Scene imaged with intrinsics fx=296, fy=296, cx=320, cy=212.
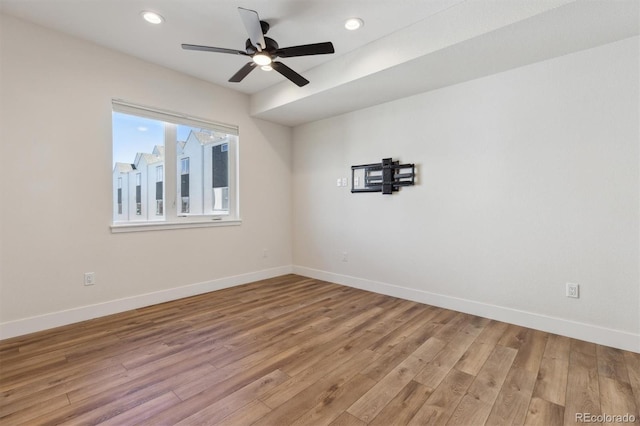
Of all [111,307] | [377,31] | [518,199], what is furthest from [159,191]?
[518,199]

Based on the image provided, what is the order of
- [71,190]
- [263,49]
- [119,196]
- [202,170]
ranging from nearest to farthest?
[263,49] → [71,190] → [119,196] → [202,170]

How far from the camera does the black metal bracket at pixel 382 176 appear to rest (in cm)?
365

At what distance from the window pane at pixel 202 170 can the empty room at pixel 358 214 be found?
0.05 m

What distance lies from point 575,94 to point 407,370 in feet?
8.86

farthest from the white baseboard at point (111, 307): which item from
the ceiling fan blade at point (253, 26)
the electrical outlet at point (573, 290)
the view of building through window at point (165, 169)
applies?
the electrical outlet at point (573, 290)

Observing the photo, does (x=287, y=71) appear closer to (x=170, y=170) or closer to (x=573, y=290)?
(x=170, y=170)

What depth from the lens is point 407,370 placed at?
2.05m

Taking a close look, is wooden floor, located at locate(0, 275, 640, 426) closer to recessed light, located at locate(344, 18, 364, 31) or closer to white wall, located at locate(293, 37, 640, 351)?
white wall, located at locate(293, 37, 640, 351)

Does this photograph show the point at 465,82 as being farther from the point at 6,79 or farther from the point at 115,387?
the point at 6,79

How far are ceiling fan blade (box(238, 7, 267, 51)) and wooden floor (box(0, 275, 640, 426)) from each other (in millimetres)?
2464

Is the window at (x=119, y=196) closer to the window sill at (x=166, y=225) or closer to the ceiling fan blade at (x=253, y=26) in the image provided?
the window sill at (x=166, y=225)

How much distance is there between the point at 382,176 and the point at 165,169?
2.72 metres

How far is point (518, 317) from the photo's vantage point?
285 centimetres

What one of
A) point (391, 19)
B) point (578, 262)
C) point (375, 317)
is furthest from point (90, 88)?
point (578, 262)
